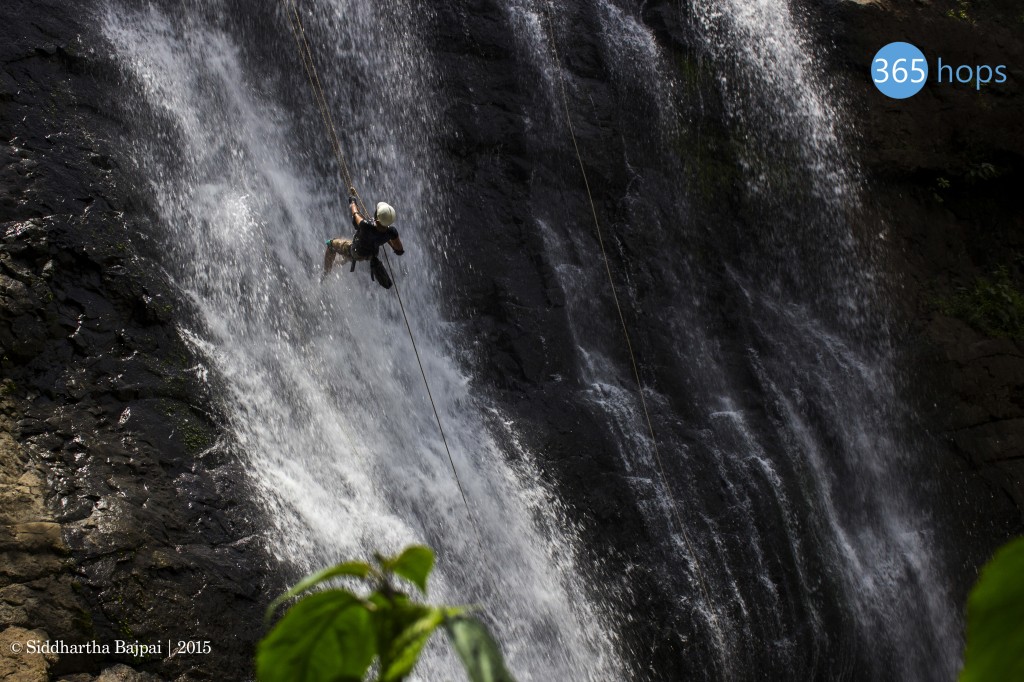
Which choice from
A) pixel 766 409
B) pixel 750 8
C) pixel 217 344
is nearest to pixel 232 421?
pixel 217 344

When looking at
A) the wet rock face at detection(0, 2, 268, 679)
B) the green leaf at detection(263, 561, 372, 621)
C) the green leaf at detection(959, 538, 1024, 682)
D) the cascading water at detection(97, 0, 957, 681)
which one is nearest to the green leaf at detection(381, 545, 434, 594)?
the green leaf at detection(263, 561, 372, 621)

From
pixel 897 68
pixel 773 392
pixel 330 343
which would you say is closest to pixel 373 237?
pixel 330 343

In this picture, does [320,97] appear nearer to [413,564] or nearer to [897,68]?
[897,68]

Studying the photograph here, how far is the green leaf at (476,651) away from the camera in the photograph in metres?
0.61

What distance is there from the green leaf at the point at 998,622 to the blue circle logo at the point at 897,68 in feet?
44.6

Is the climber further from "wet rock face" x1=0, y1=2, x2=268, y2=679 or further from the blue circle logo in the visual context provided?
the blue circle logo

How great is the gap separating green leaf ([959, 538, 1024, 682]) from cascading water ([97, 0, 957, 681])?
6917 mm

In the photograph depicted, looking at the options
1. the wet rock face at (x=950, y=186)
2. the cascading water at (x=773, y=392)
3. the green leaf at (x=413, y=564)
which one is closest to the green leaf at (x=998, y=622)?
the green leaf at (x=413, y=564)

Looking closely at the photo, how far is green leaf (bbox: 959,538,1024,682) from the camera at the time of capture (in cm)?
54

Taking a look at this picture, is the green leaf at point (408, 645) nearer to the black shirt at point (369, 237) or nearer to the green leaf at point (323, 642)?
the green leaf at point (323, 642)

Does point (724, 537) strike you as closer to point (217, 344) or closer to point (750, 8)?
point (217, 344)

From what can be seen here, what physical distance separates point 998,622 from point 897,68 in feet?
45.3

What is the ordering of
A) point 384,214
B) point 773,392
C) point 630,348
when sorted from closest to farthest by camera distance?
point 384,214 → point 630,348 → point 773,392

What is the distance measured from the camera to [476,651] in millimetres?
633
